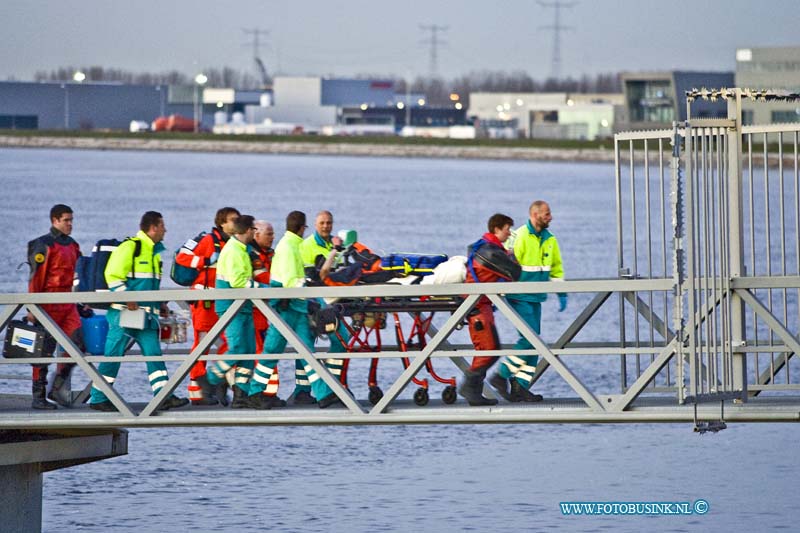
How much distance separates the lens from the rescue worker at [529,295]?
11281mm

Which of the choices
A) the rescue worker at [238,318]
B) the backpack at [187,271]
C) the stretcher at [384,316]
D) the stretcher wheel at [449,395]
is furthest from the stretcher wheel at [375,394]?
the backpack at [187,271]

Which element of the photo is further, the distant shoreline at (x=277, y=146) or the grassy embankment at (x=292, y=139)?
the grassy embankment at (x=292, y=139)

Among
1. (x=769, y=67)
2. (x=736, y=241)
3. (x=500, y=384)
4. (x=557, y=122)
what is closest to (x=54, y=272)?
(x=500, y=384)

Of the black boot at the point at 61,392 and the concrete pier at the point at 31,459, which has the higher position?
the black boot at the point at 61,392

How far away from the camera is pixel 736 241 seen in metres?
10.3

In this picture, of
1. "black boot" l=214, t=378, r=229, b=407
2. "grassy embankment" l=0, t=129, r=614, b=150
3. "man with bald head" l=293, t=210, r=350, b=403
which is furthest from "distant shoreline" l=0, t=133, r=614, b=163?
"black boot" l=214, t=378, r=229, b=407

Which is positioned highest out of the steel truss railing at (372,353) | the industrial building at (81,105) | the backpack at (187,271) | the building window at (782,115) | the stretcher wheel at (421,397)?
the industrial building at (81,105)

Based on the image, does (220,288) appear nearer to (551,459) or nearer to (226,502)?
(226,502)

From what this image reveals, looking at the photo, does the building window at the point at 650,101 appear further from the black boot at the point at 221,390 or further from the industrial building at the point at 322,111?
the black boot at the point at 221,390

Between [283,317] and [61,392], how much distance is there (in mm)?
1902

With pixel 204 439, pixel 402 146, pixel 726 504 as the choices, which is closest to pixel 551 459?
pixel 726 504

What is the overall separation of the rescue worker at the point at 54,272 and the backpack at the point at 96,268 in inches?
4.1

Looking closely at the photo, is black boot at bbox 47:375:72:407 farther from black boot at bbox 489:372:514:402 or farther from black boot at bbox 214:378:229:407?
black boot at bbox 489:372:514:402

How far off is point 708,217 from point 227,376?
3850 millimetres
